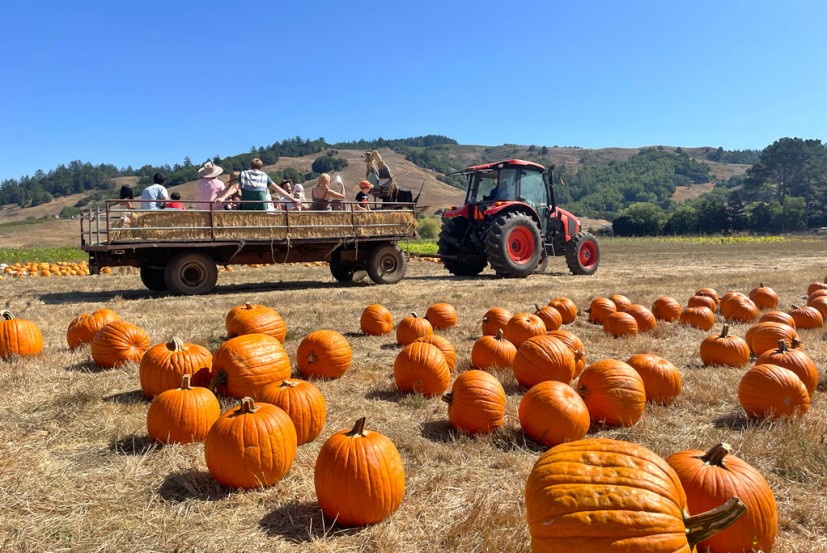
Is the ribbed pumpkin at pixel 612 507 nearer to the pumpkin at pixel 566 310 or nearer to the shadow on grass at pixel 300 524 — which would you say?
the shadow on grass at pixel 300 524

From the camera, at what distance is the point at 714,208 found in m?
55.2

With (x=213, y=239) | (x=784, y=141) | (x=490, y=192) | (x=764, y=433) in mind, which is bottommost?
(x=764, y=433)

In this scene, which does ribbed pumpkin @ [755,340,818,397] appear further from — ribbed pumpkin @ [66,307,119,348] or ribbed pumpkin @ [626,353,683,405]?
ribbed pumpkin @ [66,307,119,348]

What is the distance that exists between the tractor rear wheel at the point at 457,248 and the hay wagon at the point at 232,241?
150cm

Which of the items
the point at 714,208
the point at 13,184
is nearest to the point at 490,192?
the point at 714,208

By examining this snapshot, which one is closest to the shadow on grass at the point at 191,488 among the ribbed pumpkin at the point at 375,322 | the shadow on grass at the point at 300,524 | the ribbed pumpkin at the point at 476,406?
the shadow on grass at the point at 300,524

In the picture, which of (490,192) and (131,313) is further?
(490,192)

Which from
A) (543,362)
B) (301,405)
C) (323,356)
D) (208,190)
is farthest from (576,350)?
(208,190)

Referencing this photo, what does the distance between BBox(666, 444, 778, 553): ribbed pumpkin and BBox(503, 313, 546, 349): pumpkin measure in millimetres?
3221

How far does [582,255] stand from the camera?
1470cm

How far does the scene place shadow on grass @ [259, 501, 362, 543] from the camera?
7.59ft

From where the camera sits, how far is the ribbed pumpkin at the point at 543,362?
164 inches

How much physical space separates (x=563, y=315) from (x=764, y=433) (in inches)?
149

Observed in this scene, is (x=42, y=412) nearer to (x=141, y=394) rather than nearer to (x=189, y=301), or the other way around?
(x=141, y=394)
